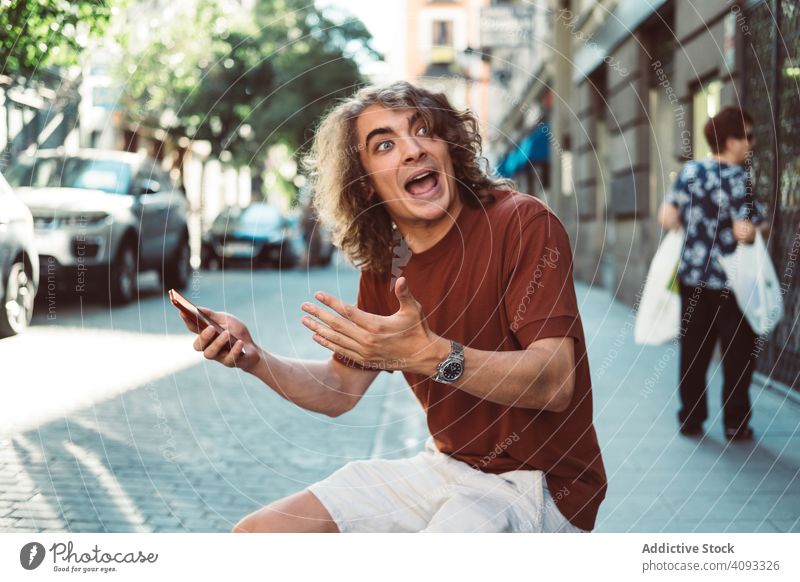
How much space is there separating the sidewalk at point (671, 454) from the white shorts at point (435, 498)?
71 centimetres

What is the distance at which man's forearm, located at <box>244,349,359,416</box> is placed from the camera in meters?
2.44

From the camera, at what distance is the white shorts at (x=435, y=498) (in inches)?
88.0

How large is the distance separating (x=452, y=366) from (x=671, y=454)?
343 centimetres

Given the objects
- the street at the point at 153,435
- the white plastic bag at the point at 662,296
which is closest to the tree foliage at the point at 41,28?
the street at the point at 153,435

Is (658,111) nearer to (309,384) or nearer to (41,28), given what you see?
(41,28)

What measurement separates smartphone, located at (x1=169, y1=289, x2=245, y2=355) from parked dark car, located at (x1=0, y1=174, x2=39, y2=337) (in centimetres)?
142

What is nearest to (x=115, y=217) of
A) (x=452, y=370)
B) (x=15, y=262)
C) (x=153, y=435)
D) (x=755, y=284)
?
(x=153, y=435)

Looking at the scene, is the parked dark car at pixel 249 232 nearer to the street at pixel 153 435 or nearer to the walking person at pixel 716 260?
the street at pixel 153 435

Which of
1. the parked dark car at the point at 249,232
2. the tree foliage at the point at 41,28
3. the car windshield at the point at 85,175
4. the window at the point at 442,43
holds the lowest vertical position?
the parked dark car at the point at 249,232

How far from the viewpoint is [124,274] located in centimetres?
1023

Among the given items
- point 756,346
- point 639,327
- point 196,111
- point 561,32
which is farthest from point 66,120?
point 561,32

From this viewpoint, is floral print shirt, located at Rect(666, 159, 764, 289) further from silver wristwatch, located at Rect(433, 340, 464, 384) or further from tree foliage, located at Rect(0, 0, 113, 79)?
silver wristwatch, located at Rect(433, 340, 464, 384)

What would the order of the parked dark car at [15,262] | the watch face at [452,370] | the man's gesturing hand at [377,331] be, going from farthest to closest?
1. the parked dark car at [15,262]
2. the watch face at [452,370]
3. the man's gesturing hand at [377,331]

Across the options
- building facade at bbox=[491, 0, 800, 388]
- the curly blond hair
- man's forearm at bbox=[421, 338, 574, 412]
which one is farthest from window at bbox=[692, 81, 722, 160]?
man's forearm at bbox=[421, 338, 574, 412]
